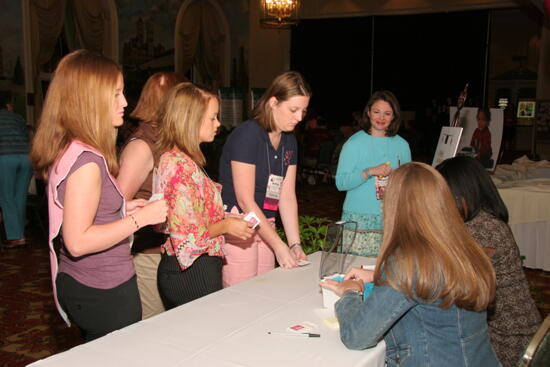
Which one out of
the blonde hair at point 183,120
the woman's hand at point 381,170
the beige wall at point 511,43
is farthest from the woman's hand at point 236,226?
the beige wall at point 511,43

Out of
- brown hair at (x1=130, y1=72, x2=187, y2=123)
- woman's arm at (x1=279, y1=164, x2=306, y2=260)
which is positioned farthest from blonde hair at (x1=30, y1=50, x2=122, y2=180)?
woman's arm at (x1=279, y1=164, x2=306, y2=260)

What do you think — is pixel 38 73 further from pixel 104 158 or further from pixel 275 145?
→ pixel 104 158

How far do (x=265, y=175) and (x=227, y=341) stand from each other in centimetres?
109

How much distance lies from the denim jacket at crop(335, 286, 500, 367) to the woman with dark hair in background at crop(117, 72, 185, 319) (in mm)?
1073

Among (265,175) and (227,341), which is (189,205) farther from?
(265,175)

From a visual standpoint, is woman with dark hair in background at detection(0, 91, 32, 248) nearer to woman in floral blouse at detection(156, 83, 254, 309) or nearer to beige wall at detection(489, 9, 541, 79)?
woman in floral blouse at detection(156, 83, 254, 309)

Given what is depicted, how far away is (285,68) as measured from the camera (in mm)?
14023

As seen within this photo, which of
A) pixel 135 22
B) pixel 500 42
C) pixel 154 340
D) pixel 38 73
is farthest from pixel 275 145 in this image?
pixel 500 42

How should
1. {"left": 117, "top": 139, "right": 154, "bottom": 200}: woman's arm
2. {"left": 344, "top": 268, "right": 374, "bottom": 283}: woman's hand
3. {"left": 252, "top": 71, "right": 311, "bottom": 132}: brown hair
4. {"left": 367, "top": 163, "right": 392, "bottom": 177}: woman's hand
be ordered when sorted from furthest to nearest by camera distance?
{"left": 367, "top": 163, "right": 392, "bottom": 177}: woman's hand < {"left": 252, "top": 71, "right": 311, "bottom": 132}: brown hair < {"left": 117, "top": 139, "right": 154, "bottom": 200}: woman's arm < {"left": 344, "top": 268, "right": 374, "bottom": 283}: woman's hand

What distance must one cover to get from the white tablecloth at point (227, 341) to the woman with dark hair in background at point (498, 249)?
65cm

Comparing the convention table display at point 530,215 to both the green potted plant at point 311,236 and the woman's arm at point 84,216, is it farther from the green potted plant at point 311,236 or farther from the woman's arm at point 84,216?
the woman's arm at point 84,216

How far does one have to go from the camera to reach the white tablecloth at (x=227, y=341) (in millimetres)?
1385

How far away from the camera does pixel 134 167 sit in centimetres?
213

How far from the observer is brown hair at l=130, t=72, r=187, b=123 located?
7.46 ft
